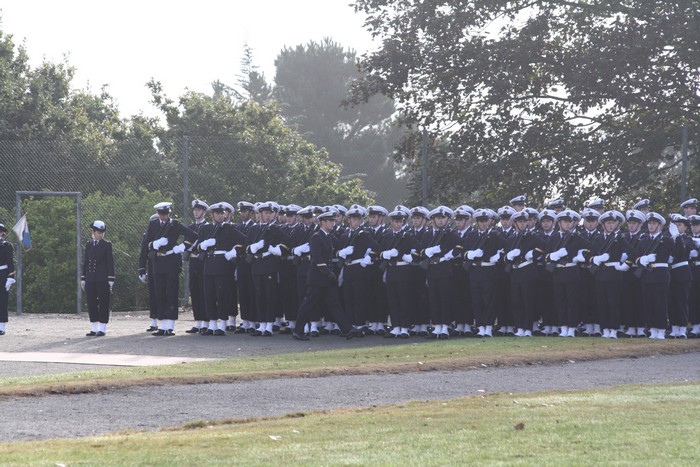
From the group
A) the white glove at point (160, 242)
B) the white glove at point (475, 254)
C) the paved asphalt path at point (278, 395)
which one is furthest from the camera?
the white glove at point (160, 242)

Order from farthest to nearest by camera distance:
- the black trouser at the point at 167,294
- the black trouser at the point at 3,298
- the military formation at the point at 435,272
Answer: the black trouser at the point at 3,298
the black trouser at the point at 167,294
the military formation at the point at 435,272

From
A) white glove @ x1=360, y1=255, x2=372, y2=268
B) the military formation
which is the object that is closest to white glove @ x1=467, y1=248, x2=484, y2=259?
the military formation

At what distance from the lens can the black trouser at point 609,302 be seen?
19453 mm

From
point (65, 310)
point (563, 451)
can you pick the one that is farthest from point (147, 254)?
point (563, 451)

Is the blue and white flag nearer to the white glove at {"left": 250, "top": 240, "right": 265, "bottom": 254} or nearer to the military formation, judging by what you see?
the military formation

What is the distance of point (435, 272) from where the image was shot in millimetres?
20047

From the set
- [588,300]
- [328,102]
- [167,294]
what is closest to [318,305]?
[167,294]

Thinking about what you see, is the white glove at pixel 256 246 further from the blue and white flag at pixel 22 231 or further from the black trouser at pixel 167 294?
the blue and white flag at pixel 22 231

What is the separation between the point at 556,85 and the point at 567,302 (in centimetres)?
1154

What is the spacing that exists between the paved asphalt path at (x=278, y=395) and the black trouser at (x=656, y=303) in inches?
135

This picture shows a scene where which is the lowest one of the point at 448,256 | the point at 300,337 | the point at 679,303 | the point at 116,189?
the point at 300,337

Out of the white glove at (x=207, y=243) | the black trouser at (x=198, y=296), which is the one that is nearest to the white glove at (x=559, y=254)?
the white glove at (x=207, y=243)

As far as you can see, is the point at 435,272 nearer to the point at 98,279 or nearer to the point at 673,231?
the point at 673,231

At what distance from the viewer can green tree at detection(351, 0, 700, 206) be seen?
28875 millimetres
